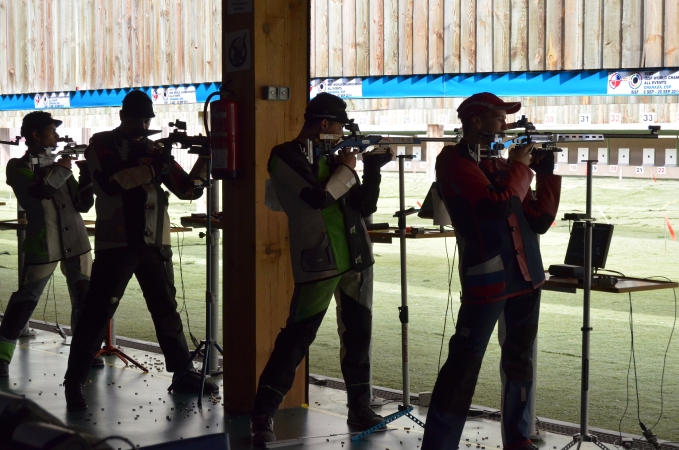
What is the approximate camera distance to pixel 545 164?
12.8 ft

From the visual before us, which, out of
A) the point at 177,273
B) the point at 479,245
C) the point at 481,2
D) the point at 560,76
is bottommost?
the point at 177,273

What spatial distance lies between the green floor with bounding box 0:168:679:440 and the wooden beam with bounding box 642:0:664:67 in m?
2.09

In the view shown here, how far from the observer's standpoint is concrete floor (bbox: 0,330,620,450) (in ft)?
14.6

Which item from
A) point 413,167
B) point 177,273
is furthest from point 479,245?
point 413,167

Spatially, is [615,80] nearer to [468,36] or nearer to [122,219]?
[468,36]

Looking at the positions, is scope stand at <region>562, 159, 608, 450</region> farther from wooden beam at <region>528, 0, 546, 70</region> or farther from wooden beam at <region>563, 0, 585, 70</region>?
wooden beam at <region>528, 0, 546, 70</region>

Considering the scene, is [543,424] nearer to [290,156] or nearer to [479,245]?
[479,245]

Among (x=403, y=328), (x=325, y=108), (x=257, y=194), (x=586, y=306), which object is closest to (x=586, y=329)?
(x=586, y=306)

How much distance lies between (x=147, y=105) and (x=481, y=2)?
3660 millimetres

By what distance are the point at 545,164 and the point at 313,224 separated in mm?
1092

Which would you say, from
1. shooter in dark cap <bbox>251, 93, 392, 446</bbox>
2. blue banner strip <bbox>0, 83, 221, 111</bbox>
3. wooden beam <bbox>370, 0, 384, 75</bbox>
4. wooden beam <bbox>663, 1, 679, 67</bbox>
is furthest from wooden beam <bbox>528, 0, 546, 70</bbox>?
blue banner strip <bbox>0, 83, 221, 111</bbox>

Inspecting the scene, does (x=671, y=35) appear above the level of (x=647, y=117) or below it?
above

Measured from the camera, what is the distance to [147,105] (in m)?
5.11

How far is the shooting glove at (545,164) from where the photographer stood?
12.7ft
